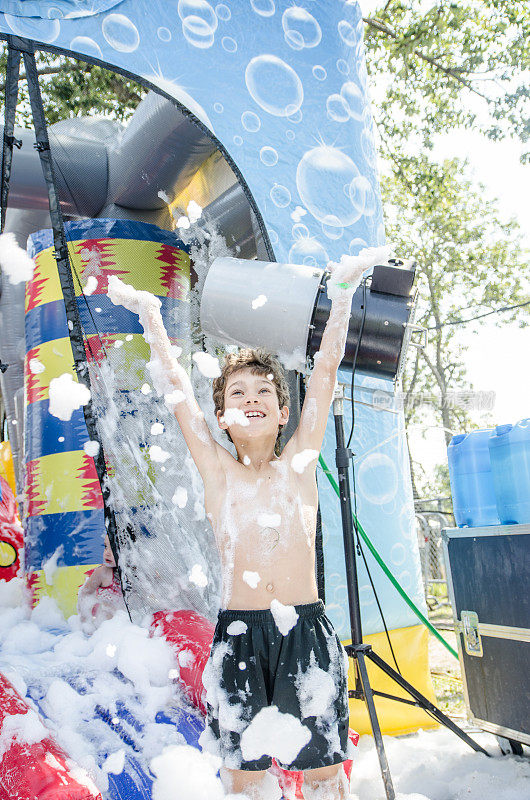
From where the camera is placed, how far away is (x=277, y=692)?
5.52 feet

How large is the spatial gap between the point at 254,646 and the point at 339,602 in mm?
1332

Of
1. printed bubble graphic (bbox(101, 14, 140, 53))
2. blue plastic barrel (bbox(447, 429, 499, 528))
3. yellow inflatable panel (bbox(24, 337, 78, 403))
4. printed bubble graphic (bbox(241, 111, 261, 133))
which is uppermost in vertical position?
printed bubble graphic (bbox(101, 14, 140, 53))

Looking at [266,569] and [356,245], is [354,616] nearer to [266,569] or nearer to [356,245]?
[266,569]

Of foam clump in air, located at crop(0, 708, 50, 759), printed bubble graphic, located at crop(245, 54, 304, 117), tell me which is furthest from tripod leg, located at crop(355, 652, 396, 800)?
printed bubble graphic, located at crop(245, 54, 304, 117)

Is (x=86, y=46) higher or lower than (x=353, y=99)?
lower

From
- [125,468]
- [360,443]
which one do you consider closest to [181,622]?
[125,468]

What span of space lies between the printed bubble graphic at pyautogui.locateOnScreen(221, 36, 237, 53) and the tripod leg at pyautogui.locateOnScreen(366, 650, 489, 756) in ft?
9.36

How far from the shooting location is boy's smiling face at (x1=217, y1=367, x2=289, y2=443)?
1913 millimetres

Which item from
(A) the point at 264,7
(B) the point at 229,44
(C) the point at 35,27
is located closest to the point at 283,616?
(C) the point at 35,27

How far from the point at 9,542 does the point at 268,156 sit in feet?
9.93

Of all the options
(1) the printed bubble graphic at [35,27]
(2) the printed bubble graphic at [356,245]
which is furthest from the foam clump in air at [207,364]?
(1) the printed bubble graphic at [35,27]

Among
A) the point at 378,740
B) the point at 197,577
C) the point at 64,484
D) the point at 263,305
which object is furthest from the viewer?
the point at 64,484

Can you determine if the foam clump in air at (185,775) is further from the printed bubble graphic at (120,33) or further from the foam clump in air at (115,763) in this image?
the printed bubble graphic at (120,33)

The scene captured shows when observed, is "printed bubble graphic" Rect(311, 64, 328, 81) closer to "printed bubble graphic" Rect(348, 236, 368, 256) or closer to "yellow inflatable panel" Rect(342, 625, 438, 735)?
"printed bubble graphic" Rect(348, 236, 368, 256)
